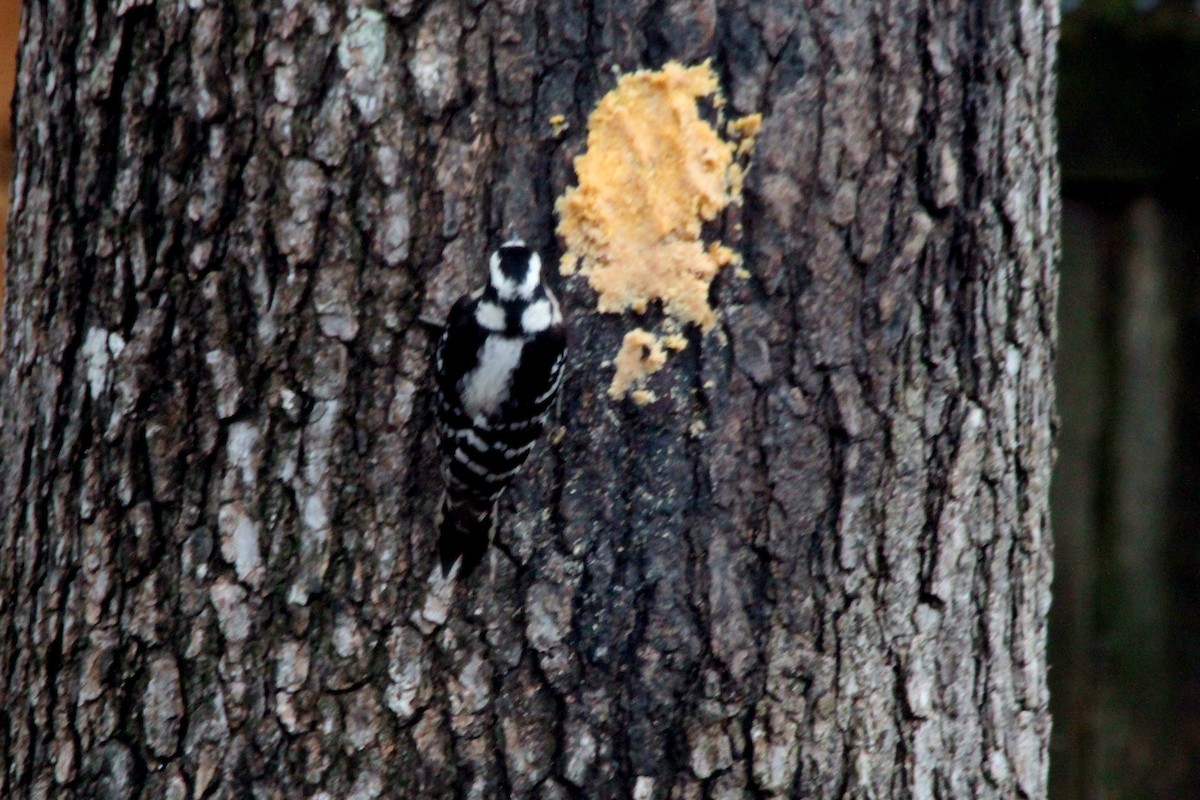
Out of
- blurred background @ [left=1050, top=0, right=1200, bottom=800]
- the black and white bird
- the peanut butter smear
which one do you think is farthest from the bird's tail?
blurred background @ [left=1050, top=0, right=1200, bottom=800]

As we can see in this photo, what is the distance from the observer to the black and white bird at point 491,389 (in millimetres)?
1729

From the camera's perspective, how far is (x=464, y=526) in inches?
69.3

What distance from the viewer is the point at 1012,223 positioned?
1.92 m

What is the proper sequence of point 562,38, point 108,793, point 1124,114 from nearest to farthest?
point 562,38 < point 108,793 < point 1124,114

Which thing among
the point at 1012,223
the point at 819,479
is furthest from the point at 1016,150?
the point at 819,479

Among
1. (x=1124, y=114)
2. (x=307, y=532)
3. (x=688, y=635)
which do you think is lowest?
(x=688, y=635)

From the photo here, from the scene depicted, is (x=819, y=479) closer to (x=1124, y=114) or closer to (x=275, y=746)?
(x=275, y=746)

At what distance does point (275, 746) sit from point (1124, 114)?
2.87 meters

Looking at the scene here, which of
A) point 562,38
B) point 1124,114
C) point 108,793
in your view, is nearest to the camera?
point 562,38

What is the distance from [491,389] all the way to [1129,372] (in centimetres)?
233

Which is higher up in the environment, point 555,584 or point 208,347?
point 208,347

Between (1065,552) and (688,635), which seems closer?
(688,635)

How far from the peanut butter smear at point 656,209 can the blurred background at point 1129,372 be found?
2.02m

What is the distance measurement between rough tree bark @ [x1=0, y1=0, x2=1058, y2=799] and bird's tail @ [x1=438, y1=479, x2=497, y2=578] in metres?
0.04
